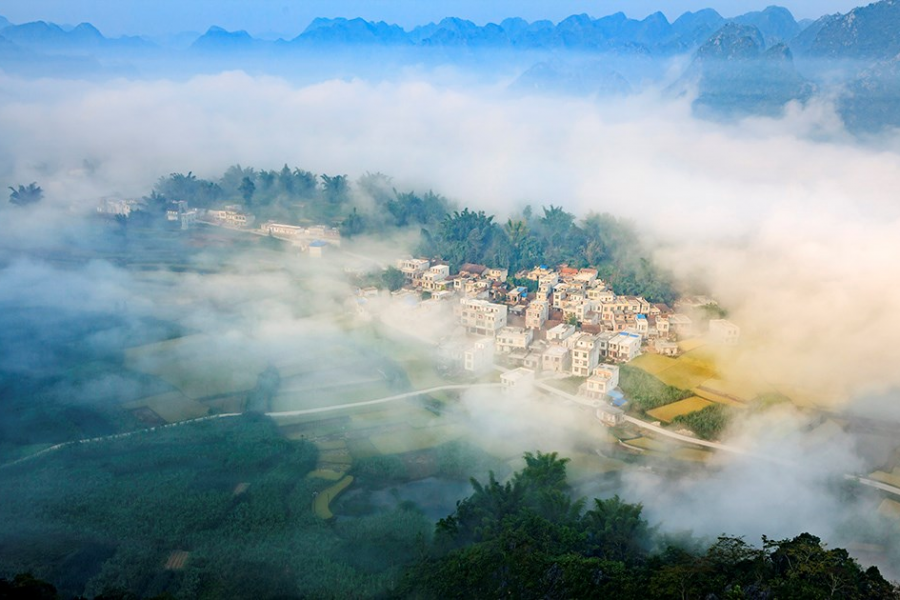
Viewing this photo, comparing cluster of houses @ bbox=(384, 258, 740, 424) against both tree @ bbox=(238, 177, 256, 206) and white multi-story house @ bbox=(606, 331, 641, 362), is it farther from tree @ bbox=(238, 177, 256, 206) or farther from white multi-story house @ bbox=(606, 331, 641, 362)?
tree @ bbox=(238, 177, 256, 206)

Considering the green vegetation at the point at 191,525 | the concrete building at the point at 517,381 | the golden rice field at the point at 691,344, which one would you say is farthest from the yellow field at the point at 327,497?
the golden rice field at the point at 691,344

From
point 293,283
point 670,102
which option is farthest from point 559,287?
point 670,102

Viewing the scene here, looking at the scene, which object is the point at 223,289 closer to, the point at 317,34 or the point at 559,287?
the point at 559,287

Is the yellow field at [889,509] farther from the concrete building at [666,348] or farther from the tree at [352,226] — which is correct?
the tree at [352,226]

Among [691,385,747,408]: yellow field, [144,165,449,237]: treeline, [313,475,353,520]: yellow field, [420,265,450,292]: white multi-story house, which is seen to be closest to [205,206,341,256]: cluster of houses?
[144,165,449,237]: treeline

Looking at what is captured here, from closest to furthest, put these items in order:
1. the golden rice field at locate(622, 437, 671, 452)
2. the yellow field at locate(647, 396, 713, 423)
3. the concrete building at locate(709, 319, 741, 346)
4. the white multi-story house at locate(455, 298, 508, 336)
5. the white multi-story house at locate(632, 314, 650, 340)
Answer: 1. the golden rice field at locate(622, 437, 671, 452)
2. the yellow field at locate(647, 396, 713, 423)
3. the concrete building at locate(709, 319, 741, 346)
4. the white multi-story house at locate(632, 314, 650, 340)
5. the white multi-story house at locate(455, 298, 508, 336)

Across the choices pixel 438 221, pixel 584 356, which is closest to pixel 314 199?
pixel 438 221
